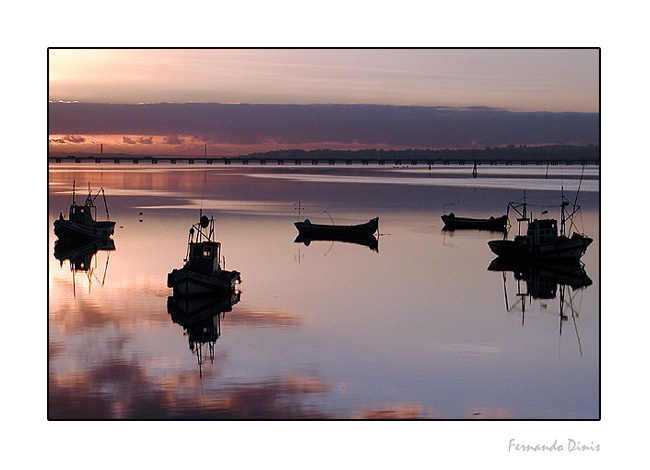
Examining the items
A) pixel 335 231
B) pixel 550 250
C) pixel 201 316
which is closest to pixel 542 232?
pixel 550 250

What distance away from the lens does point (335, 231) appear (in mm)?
47375

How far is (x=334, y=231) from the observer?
47.3 metres

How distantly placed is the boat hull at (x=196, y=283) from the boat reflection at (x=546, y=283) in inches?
308

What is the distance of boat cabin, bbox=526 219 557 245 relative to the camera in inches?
1436

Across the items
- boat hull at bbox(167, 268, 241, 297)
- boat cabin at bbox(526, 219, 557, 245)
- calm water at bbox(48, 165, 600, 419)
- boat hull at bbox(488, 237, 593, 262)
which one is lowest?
calm water at bbox(48, 165, 600, 419)

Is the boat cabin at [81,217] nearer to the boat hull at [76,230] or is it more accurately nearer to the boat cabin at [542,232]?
the boat hull at [76,230]

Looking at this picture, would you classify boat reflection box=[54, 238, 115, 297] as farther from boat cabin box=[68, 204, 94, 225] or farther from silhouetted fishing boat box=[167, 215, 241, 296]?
silhouetted fishing boat box=[167, 215, 241, 296]

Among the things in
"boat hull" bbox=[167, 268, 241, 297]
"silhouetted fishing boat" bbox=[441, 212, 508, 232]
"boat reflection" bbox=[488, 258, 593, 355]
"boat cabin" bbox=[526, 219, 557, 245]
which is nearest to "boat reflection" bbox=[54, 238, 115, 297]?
"boat hull" bbox=[167, 268, 241, 297]

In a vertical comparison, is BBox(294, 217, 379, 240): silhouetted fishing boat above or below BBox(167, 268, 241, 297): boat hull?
above

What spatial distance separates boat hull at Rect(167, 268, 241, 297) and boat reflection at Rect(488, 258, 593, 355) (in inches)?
308

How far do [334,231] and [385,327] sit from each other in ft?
75.5

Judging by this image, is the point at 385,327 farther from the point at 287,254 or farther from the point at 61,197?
the point at 61,197
